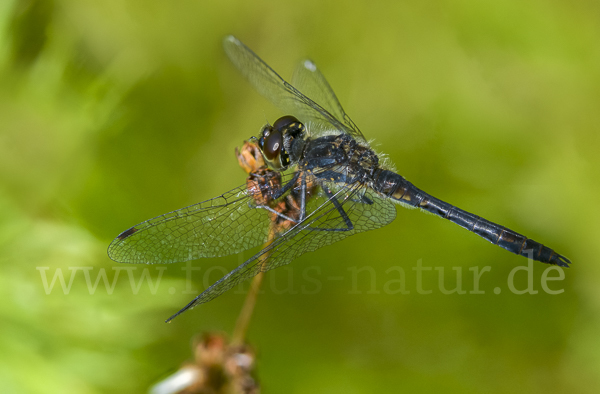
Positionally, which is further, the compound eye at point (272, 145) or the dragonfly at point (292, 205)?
the compound eye at point (272, 145)

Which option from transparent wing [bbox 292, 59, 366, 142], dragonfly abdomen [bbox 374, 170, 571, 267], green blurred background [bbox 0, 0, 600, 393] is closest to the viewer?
green blurred background [bbox 0, 0, 600, 393]

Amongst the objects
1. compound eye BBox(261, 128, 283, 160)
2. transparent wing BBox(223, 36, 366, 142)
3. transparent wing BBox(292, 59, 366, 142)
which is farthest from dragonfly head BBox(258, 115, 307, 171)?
transparent wing BBox(292, 59, 366, 142)

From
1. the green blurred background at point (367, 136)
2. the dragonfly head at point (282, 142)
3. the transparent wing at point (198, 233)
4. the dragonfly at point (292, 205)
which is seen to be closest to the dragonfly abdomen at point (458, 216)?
the dragonfly at point (292, 205)

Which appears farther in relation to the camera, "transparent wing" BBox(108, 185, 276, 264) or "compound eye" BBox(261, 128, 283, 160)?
"compound eye" BBox(261, 128, 283, 160)

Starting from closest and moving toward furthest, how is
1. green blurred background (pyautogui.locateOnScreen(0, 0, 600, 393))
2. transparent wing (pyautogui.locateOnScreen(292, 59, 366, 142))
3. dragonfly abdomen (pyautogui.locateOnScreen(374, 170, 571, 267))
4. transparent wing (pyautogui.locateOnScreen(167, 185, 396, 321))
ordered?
transparent wing (pyautogui.locateOnScreen(167, 185, 396, 321)), green blurred background (pyautogui.locateOnScreen(0, 0, 600, 393)), dragonfly abdomen (pyautogui.locateOnScreen(374, 170, 571, 267)), transparent wing (pyautogui.locateOnScreen(292, 59, 366, 142))

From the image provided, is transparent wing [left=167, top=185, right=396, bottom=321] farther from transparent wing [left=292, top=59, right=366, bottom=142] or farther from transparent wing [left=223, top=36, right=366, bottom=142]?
transparent wing [left=292, top=59, right=366, bottom=142]

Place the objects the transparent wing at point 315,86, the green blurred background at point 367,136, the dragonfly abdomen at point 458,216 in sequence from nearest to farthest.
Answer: the green blurred background at point 367,136 → the dragonfly abdomen at point 458,216 → the transparent wing at point 315,86

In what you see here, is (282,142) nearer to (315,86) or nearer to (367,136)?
(315,86)

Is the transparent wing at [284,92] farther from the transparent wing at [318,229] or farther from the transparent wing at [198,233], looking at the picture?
the transparent wing at [198,233]
